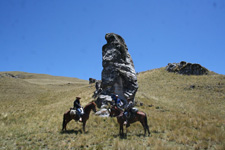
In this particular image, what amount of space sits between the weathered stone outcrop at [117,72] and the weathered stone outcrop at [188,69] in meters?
43.7

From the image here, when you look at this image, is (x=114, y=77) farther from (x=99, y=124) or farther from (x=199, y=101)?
(x=199, y=101)

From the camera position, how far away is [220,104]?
31.9 meters

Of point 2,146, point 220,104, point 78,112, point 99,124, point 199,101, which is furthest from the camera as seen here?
point 199,101

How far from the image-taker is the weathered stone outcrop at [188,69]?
5891 cm

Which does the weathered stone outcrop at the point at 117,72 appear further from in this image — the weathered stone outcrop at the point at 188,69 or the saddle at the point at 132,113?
the weathered stone outcrop at the point at 188,69

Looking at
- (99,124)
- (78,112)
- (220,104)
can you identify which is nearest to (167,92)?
(220,104)

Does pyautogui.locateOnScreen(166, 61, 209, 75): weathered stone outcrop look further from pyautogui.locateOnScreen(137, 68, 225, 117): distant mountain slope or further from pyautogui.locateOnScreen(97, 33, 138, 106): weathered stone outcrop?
pyautogui.locateOnScreen(97, 33, 138, 106): weathered stone outcrop

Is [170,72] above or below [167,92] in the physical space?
above

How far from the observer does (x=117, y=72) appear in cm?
2277

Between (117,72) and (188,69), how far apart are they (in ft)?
159

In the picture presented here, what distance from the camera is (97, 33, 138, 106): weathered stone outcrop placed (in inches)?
875

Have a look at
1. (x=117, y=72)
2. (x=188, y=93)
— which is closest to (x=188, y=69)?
(x=188, y=93)

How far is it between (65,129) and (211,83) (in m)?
48.6

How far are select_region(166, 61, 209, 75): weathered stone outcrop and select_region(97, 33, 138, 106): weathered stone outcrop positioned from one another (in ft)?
143
